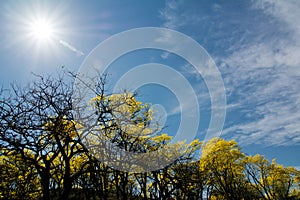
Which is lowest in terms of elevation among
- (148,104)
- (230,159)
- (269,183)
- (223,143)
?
(269,183)

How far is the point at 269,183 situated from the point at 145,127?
3865 cm

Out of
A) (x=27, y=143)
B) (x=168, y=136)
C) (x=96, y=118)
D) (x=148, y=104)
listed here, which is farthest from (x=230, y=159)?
(x=27, y=143)

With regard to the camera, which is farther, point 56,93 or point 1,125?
point 56,93

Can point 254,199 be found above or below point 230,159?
below

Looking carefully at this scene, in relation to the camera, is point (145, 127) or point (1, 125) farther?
point (145, 127)

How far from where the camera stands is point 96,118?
10.5 m

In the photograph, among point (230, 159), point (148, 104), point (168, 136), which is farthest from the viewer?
point (230, 159)

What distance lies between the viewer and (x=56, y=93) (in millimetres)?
10094

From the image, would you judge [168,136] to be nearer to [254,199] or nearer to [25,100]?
[25,100]

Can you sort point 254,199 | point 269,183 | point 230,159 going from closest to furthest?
point 230,159
point 269,183
point 254,199

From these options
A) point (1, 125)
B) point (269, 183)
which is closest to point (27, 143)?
point (1, 125)

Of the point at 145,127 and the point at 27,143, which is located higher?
the point at 145,127

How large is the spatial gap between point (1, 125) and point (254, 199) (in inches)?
2426

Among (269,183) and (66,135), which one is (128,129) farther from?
(269,183)
